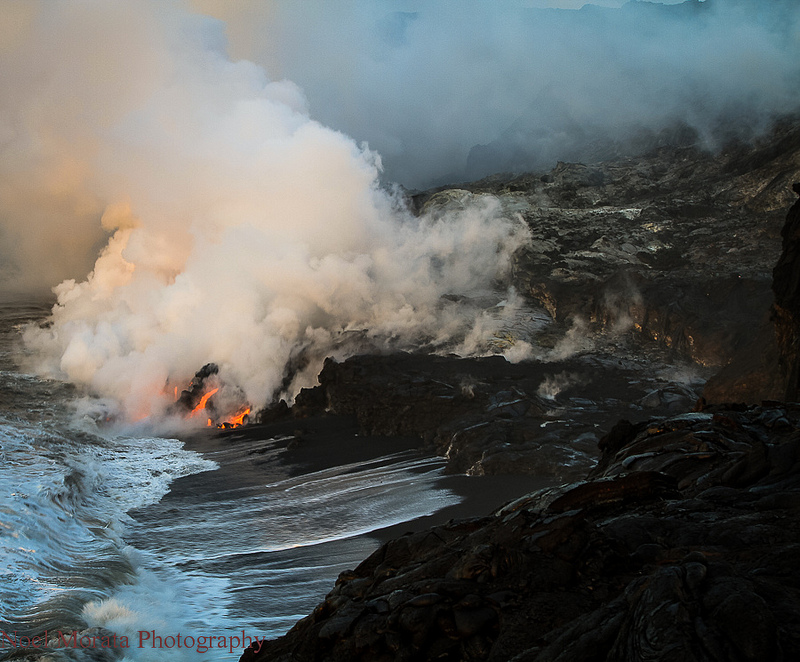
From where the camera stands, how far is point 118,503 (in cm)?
2438

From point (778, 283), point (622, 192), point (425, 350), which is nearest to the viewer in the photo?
point (778, 283)

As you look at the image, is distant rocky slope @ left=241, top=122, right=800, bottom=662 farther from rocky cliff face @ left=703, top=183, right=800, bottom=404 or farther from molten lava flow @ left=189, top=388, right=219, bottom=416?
molten lava flow @ left=189, top=388, right=219, bottom=416

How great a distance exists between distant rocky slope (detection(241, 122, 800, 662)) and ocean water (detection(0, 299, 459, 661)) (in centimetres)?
469

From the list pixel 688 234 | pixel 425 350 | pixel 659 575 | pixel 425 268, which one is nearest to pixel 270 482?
pixel 425 350

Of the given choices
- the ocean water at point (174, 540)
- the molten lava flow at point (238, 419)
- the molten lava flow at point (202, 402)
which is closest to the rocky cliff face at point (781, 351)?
the ocean water at point (174, 540)

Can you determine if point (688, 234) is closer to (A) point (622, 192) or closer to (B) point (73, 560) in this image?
(A) point (622, 192)

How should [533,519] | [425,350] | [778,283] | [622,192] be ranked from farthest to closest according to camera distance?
[622,192] → [425,350] → [778,283] → [533,519]

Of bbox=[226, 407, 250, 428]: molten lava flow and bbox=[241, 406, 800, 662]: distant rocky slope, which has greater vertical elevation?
bbox=[226, 407, 250, 428]: molten lava flow

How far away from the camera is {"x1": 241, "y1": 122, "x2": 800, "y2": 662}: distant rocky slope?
4.90 metres

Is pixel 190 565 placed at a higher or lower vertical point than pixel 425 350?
lower

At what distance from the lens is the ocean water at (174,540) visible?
38.3 feet

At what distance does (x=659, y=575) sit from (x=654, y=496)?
394cm

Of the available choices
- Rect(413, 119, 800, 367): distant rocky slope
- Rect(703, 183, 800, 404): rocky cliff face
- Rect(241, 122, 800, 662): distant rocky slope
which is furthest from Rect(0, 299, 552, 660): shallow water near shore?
Rect(413, 119, 800, 367): distant rocky slope

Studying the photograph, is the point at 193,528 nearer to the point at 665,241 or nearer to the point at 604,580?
the point at 604,580
